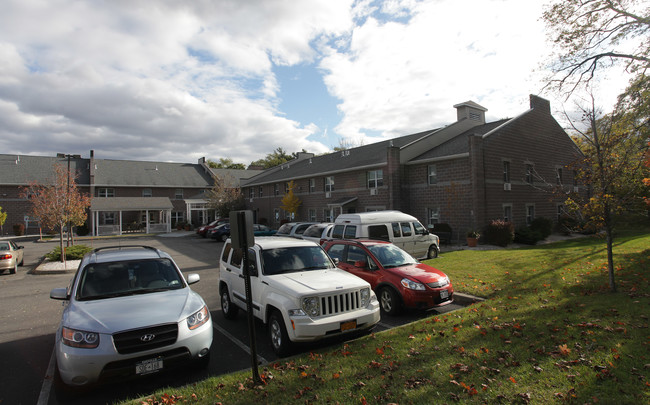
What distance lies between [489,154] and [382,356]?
1985 centimetres

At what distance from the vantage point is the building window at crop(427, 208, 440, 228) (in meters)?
22.9

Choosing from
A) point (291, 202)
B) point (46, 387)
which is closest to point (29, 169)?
point (291, 202)

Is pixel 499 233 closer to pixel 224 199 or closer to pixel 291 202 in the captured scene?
pixel 291 202

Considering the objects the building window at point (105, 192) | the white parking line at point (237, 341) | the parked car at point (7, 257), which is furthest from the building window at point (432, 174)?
the building window at point (105, 192)

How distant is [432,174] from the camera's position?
2344cm

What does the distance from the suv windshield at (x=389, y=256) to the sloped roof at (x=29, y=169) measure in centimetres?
4388

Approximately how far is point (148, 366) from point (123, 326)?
604 mm

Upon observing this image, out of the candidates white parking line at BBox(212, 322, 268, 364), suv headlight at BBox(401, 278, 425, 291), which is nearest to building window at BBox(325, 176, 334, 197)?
suv headlight at BBox(401, 278, 425, 291)

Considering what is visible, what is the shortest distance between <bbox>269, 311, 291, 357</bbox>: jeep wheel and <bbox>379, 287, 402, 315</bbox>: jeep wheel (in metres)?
2.92

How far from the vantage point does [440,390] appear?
13.2 ft

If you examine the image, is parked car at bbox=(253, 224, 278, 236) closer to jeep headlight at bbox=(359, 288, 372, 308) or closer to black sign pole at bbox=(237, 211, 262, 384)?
jeep headlight at bbox=(359, 288, 372, 308)

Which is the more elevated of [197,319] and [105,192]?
[105,192]

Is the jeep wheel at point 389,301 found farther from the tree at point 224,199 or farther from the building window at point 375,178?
the tree at point 224,199

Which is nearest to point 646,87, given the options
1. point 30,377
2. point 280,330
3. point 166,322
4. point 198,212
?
point 280,330
